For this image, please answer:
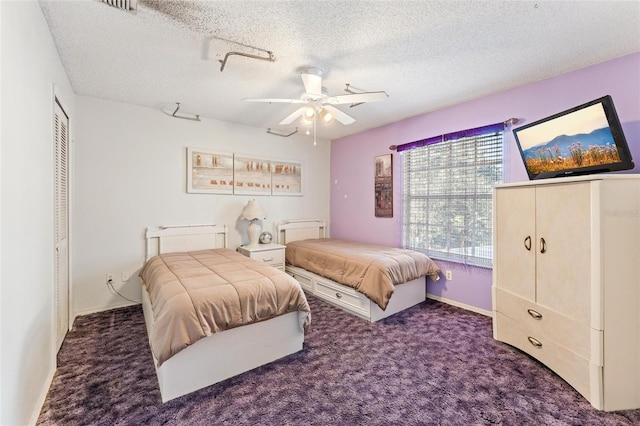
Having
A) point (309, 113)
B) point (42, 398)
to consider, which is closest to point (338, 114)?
point (309, 113)

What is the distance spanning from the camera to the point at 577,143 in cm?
208

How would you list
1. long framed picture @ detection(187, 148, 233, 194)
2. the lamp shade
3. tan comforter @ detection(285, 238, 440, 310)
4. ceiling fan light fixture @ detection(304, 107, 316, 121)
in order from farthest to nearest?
the lamp shade
long framed picture @ detection(187, 148, 233, 194)
tan comforter @ detection(285, 238, 440, 310)
ceiling fan light fixture @ detection(304, 107, 316, 121)

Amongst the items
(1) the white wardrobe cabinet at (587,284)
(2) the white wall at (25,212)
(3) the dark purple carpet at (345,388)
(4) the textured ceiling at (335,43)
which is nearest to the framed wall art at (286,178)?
(4) the textured ceiling at (335,43)

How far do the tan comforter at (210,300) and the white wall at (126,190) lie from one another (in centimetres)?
95

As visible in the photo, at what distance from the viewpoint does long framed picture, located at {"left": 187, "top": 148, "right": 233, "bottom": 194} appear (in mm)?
3758

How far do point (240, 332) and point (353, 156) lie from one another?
3.39m

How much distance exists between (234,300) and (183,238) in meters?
2.01

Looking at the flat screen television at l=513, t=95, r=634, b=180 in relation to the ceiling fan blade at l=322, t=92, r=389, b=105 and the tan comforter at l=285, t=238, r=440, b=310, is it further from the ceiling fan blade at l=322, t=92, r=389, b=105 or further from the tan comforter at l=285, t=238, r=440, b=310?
the tan comforter at l=285, t=238, r=440, b=310

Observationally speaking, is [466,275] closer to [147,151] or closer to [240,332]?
[240,332]

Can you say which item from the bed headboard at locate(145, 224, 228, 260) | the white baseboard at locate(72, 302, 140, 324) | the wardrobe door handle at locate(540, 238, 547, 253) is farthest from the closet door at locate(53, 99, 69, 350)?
the wardrobe door handle at locate(540, 238, 547, 253)

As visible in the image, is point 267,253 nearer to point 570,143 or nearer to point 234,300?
point 234,300

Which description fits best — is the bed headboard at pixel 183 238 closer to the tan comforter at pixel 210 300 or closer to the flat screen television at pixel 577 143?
the tan comforter at pixel 210 300

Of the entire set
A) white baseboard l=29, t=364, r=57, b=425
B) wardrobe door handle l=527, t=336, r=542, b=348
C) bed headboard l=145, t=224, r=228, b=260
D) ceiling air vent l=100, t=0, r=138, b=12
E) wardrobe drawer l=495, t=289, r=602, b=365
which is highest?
ceiling air vent l=100, t=0, r=138, b=12

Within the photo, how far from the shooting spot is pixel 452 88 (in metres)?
2.88
